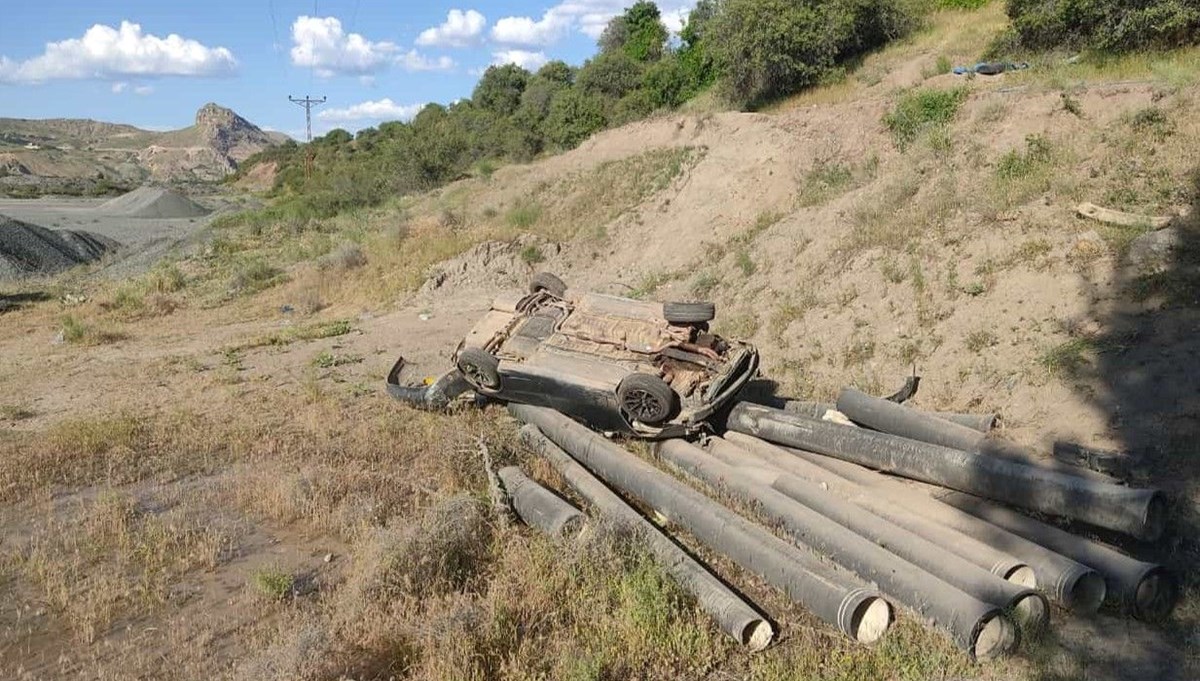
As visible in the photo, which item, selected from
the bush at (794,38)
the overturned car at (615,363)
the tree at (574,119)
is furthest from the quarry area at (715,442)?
the tree at (574,119)

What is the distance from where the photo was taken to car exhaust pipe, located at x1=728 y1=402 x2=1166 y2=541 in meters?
5.18

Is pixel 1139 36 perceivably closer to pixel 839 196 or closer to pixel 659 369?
pixel 839 196

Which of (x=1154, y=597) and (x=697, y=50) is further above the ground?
(x=697, y=50)

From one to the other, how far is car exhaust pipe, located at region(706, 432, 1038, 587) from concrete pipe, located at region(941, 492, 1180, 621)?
421 millimetres

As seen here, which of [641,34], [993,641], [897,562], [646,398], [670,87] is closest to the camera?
[993,641]

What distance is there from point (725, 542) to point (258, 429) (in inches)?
230

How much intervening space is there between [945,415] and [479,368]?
15.2 ft

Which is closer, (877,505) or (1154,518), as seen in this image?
(1154,518)

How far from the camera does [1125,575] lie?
16.2 feet

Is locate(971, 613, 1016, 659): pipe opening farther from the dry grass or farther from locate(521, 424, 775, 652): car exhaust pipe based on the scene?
the dry grass

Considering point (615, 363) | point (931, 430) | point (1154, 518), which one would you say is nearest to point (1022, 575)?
point (1154, 518)

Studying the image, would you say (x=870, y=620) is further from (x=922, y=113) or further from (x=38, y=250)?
(x=38, y=250)

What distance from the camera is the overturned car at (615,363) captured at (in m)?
7.45

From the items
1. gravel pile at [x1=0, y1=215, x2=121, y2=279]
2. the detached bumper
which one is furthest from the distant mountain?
the detached bumper
